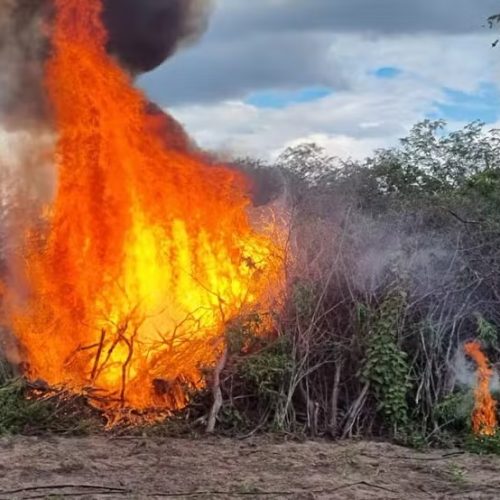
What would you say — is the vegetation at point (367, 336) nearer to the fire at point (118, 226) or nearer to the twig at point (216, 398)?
the twig at point (216, 398)

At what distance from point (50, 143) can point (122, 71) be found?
1421 mm

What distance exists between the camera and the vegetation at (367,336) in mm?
9445

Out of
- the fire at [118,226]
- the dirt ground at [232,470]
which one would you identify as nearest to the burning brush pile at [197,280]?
the fire at [118,226]

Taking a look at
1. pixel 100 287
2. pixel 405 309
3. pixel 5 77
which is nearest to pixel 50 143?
pixel 5 77

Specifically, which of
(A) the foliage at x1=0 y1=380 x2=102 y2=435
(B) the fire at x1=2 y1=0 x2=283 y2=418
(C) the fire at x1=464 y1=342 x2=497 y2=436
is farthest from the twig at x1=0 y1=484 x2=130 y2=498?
(C) the fire at x1=464 y1=342 x2=497 y2=436

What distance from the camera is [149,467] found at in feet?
25.3

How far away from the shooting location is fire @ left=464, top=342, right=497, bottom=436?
9.39 metres

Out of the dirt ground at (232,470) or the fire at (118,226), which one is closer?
the dirt ground at (232,470)

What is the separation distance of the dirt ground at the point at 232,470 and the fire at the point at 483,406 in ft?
2.64

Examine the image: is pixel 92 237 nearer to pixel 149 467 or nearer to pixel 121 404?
pixel 121 404

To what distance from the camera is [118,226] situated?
10.9 m

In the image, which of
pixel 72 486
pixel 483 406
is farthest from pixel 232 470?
pixel 483 406

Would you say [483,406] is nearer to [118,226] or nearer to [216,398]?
[216,398]

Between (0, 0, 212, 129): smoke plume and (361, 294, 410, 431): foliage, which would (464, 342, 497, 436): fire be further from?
(0, 0, 212, 129): smoke plume
